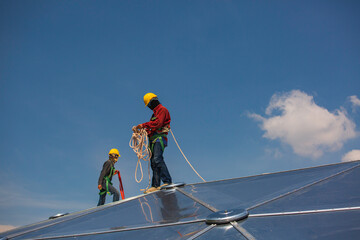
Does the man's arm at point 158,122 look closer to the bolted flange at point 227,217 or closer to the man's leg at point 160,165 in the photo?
the man's leg at point 160,165

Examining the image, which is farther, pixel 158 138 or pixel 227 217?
pixel 158 138

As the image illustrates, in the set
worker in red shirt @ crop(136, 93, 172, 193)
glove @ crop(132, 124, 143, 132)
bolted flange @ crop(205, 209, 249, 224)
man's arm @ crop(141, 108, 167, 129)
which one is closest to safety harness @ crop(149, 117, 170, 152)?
worker in red shirt @ crop(136, 93, 172, 193)

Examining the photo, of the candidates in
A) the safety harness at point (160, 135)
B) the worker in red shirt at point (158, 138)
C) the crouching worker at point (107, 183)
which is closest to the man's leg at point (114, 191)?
the crouching worker at point (107, 183)

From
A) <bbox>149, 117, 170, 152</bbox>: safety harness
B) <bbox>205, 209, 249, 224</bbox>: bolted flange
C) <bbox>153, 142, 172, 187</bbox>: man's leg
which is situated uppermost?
<bbox>149, 117, 170, 152</bbox>: safety harness

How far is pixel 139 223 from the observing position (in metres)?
2.01

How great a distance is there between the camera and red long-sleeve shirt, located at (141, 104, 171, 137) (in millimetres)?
4688

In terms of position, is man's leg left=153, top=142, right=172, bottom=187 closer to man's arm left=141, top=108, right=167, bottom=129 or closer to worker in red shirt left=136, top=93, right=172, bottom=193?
worker in red shirt left=136, top=93, right=172, bottom=193

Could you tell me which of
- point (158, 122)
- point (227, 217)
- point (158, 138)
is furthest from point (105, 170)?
point (227, 217)

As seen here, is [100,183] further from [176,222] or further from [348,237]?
[348,237]

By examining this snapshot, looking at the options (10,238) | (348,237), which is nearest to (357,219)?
(348,237)

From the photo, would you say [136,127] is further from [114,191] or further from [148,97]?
[114,191]

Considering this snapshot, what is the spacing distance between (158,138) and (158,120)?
0.33 metres

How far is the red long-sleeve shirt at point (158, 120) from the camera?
4688 millimetres

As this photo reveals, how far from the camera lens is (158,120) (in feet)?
15.4
